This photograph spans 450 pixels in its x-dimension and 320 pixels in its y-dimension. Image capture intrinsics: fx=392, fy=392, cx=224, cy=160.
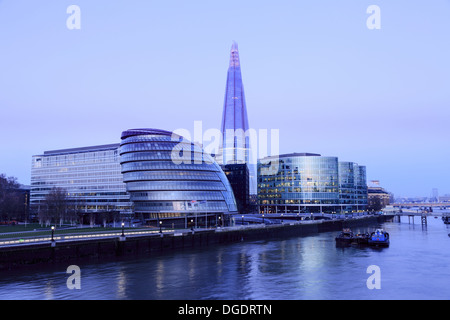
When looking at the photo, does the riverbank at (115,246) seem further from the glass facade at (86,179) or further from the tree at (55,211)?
the glass facade at (86,179)

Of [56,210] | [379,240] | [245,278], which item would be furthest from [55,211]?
[379,240]

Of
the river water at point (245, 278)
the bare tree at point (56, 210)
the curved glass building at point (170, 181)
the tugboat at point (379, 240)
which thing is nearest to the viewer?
the river water at point (245, 278)

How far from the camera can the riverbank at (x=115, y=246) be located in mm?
51013

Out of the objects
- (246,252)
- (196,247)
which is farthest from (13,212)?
(246,252)

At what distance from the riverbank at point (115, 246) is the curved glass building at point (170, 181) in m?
21.0

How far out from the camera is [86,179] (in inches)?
5655

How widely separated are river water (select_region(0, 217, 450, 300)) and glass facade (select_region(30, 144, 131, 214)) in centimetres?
7035

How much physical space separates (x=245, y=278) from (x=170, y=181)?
69959 millimetres

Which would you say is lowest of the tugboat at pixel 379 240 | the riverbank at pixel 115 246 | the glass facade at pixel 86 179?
the tugboat at pixel 379 240

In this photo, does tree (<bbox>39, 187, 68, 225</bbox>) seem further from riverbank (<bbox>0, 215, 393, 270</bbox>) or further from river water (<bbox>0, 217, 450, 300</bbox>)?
river water (<bbox>0, 217, 450, 300</bbox>)

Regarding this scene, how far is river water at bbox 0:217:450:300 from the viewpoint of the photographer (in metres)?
37.8

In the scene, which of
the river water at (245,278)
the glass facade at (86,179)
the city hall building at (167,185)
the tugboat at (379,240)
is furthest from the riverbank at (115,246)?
the glass facade at (86,179)
